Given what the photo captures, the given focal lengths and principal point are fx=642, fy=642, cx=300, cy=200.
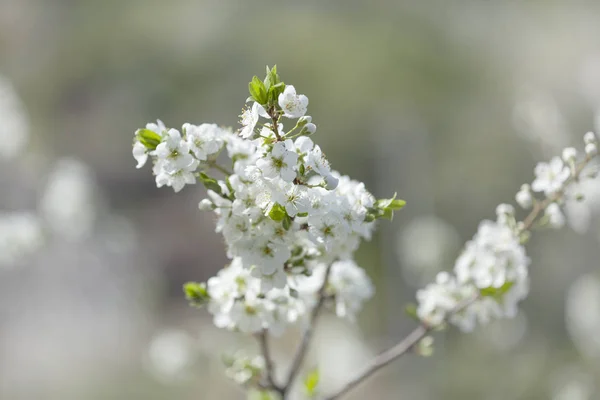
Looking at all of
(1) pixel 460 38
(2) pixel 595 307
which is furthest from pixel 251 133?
(1) pixel 460 38

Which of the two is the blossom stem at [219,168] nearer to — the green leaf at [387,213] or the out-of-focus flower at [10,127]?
the green leaf at [387,213]

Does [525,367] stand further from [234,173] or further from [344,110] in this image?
[344,110]

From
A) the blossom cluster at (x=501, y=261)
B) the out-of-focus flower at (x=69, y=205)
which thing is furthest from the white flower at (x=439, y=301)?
the out-of-focus flower at (x=69, y=205)

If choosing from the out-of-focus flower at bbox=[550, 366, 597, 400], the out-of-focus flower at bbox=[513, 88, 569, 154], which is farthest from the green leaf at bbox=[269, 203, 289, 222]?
the out-of-focus flower at bbox=[550, 366, 597, 400]

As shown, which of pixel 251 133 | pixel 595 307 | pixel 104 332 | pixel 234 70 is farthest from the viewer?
pixel 234 70

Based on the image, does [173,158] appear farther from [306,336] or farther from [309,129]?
[306,336]

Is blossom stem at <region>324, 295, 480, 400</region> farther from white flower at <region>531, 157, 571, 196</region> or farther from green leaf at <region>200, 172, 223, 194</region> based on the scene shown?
green leaf at <region>200, 172, 223, 194</region>
